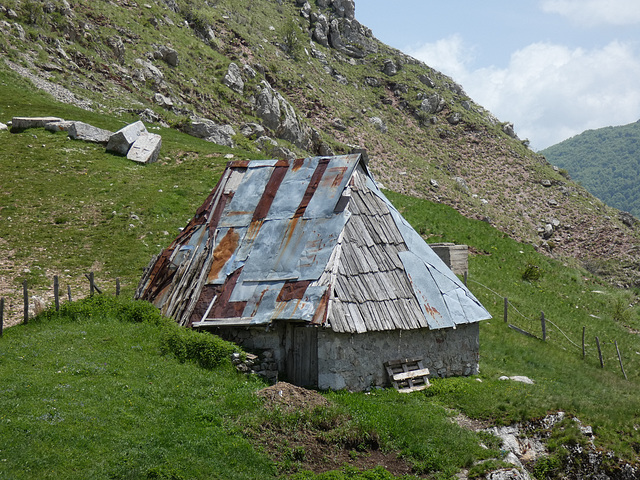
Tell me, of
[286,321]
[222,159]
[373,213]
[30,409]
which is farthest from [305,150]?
[30,409]

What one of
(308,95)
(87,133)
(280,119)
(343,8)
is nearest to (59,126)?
(87,133)

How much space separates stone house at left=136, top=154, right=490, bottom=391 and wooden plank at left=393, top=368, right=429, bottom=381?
0.41 metres

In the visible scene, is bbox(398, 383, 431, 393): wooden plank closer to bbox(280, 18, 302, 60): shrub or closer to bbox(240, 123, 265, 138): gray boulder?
bbox(240, 123, 265, 138): gray boulder

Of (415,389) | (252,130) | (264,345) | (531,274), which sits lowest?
(415,389)

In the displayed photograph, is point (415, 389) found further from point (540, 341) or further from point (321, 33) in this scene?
point (321, 33)

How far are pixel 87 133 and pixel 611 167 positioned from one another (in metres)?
169

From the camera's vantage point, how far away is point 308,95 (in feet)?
250

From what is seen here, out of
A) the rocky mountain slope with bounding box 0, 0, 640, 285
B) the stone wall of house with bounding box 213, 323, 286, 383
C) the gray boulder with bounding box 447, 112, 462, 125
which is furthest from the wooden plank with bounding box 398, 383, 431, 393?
the gray boulder with bounding box 447, 112, 462, 125

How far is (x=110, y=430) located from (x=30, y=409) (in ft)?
6.32

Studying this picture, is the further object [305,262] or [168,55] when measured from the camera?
[168,55]

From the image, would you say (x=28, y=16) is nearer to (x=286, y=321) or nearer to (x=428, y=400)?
(x=286, y=321)

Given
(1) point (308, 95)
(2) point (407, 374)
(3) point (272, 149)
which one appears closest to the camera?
(2) point (407, 374)

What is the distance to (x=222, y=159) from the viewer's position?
127 ft

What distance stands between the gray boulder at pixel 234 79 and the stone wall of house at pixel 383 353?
49.7 m
